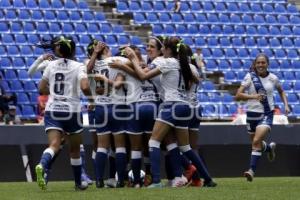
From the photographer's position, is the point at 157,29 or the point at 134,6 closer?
the point at 157,29

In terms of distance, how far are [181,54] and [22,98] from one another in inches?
442

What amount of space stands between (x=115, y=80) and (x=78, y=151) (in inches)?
54.0

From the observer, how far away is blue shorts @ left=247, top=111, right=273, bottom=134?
16.5 meters

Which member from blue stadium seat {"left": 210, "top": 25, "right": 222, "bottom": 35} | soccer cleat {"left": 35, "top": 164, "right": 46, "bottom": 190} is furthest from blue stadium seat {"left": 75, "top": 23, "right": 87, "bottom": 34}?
soccer cleat {"left": 35, "top": 164, "right": 46, "bottom": 190}

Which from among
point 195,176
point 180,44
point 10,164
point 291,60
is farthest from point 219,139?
point 291,60

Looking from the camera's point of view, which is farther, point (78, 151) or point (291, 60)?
point (291, 60)

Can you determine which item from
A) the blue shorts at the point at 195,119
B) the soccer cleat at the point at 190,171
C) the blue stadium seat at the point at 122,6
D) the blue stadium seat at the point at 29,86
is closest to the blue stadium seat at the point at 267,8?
the blue stadium seat at the point at 122,6

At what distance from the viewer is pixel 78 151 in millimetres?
13414

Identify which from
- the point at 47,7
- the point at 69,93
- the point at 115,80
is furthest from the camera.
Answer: the point at 47,7

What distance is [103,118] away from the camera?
14.2 metres

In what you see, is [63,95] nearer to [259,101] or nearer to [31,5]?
[259,101]

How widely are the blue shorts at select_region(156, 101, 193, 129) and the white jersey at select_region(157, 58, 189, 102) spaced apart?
9 centimetres

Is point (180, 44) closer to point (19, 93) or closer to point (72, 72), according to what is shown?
point (72, 72)

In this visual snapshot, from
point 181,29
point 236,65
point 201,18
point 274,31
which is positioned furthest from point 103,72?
point 274,31
